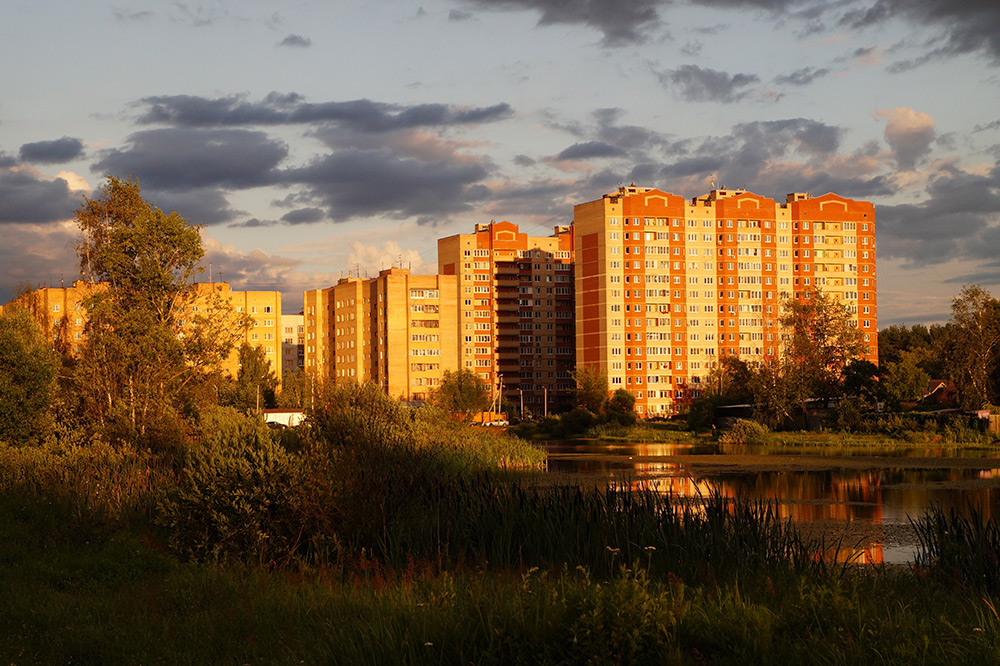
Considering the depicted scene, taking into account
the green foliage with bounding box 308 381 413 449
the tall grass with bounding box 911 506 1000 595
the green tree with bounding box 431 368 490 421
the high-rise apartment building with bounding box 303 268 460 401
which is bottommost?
the green tree with bounding box 431 368 490 421

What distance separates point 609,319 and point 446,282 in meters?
32.7

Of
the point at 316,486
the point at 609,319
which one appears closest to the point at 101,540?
the point at 316,486

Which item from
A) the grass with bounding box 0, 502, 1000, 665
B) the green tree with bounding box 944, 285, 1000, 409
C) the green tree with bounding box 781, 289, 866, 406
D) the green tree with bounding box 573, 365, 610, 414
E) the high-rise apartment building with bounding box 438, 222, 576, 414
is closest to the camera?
the grass with bounding box 0, 502, 1000, 665

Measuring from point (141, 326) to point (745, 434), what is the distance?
49.5 meters

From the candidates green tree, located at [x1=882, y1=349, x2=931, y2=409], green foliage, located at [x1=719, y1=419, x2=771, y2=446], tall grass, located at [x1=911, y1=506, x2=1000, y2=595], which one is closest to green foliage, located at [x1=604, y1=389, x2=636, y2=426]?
green tree, located at [x1=882, y1=349, x2=931, y2=409]

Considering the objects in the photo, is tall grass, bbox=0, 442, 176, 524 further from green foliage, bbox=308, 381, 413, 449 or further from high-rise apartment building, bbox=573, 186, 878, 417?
high-rise apartment building, bbox=573, 186, 878, 417

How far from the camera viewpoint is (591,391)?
124m

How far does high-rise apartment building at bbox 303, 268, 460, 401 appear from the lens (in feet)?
507

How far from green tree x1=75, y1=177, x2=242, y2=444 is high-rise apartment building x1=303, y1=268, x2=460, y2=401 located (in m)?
109

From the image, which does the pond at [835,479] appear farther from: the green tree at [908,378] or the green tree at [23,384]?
the green tree at [908,378]

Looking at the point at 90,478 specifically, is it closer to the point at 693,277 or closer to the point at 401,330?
the point at 693,277

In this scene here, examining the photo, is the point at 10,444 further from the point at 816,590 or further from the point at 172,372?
the point at 816,590

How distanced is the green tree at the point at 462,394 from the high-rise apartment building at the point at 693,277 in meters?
21.6

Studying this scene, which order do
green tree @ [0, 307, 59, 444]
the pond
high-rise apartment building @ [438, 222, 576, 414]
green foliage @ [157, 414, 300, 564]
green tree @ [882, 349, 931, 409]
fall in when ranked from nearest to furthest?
green foliage @ [157, 414, 300, 564] < the pond < green tree @ [0, 307, 59, 444] < green tree @ [882, 349, 931, 409] < high-rise apartment building @ [438, 222, 576, 414]
